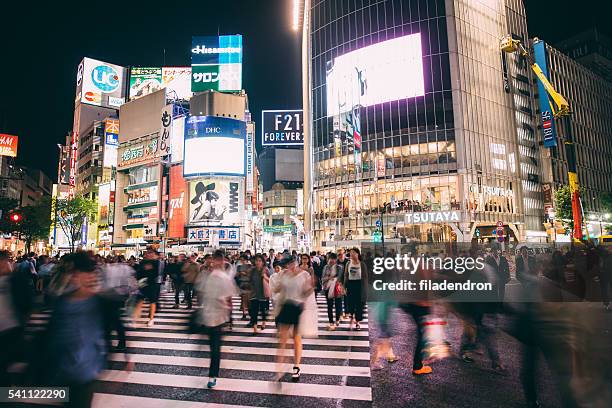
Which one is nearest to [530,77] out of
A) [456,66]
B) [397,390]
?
[456,66]

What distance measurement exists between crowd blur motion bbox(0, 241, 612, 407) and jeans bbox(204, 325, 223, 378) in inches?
0.6

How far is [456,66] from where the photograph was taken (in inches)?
1909

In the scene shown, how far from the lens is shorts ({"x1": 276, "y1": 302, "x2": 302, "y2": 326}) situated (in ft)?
21.4

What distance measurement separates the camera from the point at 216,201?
157 ft

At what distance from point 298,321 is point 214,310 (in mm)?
1390

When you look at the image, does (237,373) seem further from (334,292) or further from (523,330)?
(334,292)

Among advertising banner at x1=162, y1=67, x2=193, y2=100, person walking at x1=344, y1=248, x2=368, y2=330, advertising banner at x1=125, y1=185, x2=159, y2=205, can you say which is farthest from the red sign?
person walking at x1=344, y1=248, x2=368, y2=330

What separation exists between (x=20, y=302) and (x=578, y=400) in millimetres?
6875

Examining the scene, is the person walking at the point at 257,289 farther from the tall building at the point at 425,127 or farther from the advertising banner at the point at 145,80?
the advertising banner at the point at 145,80

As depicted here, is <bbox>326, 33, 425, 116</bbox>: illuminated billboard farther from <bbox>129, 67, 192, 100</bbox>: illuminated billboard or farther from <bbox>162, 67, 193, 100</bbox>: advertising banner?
<bbox>129, 67, 192, 100</bbox>: illuminated billboard

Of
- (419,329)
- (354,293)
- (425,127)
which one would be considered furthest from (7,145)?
(419,329)

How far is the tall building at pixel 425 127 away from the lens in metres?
46.8

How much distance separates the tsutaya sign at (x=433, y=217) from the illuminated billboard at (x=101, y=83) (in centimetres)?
8364

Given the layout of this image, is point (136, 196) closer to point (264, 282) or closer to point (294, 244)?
point (294, 244)
